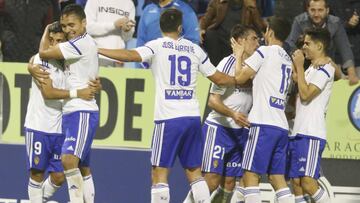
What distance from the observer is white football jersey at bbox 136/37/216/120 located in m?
10.1

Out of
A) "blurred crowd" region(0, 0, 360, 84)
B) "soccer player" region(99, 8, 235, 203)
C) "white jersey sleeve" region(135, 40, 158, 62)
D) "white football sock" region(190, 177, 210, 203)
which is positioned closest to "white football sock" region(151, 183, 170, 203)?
"soccer player" region(99, 8, 235, 203)

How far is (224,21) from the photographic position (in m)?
12.4

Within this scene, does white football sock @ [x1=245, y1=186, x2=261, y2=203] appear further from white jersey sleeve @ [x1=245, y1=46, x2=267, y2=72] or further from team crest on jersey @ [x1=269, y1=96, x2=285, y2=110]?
white jersey sleeve @ [x1=245, y1=46, x2=267, y2=72]

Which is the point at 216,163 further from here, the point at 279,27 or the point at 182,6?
the point at 182,6

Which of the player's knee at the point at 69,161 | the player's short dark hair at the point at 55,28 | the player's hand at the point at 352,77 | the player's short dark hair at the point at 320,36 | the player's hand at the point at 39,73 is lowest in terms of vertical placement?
the player's knee at the point at 69,161

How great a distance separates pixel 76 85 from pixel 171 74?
36.2 inches

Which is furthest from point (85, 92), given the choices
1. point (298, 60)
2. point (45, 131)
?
point (298, 60)

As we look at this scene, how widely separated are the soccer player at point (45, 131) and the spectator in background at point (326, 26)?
102 inches

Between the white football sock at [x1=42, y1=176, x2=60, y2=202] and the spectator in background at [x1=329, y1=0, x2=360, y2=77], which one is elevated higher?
the spectator in background at [x1=329, y1=0, x2=360, y2=77]

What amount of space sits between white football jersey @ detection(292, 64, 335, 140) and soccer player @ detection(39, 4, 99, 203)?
1.93 metres

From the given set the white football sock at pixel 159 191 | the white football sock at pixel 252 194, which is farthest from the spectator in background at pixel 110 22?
the white football sock at pixel 252 194

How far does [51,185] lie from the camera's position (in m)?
11.0

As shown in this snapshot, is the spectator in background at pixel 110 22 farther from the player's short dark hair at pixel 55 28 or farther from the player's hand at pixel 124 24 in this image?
the player's short dark hair at pixel 55 28

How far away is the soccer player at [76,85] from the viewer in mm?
10281
